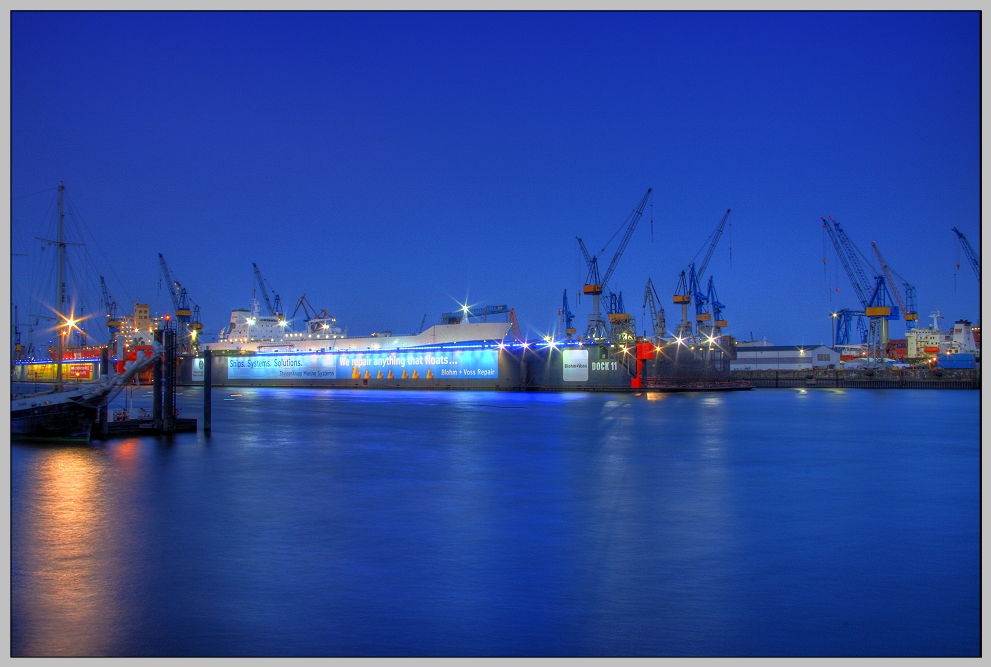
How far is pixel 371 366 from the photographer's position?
3009 inches

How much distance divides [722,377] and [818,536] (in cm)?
7288

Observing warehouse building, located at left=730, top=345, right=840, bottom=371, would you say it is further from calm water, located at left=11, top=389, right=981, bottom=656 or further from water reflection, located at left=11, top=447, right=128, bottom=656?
water reflection, located at left=11, top=447, right=128, bottom=656

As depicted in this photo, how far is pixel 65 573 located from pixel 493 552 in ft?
17.2

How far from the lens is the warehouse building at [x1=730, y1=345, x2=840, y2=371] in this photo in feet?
449

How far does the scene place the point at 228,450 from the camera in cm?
2264

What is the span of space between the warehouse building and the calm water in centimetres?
12125

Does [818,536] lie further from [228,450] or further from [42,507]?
[228,450]

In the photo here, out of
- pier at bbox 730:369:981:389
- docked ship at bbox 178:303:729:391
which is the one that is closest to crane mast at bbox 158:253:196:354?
docked ship at bbox 178:303:729:391

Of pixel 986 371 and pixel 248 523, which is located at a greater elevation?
pixel 986 371

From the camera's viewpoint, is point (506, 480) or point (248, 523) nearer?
point (248, 523)

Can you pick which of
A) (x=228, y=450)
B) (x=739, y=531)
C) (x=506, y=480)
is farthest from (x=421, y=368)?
(x=739, y=531)

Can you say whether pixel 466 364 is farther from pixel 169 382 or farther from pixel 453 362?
pixel 169 382

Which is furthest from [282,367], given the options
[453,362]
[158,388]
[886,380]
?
[886,380]

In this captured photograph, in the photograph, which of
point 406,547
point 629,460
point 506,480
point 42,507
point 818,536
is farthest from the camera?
point 629,460
